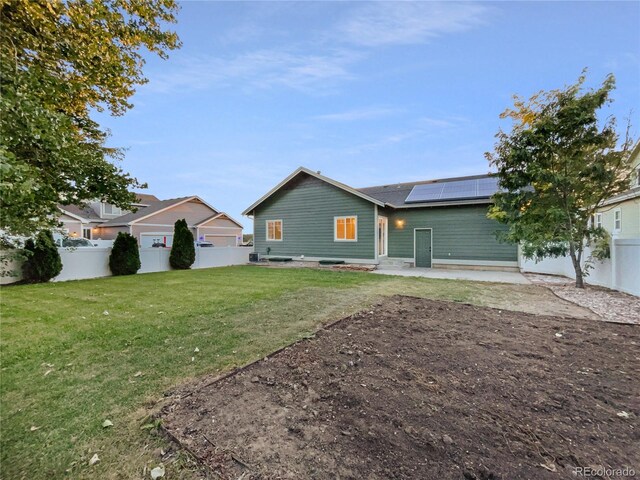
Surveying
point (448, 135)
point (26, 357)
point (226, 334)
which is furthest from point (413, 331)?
point (448, 135)

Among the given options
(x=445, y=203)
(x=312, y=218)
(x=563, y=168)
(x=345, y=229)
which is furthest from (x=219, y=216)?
(x=563, y=168)

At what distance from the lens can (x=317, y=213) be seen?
48.2 feet

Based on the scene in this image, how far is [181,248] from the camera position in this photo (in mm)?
13383

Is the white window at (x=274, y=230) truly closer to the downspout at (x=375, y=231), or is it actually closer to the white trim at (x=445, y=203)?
the downspout at (x=375, y=231)

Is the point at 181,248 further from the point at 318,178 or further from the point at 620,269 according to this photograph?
the point at 620,269

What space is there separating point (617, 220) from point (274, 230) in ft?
58.1

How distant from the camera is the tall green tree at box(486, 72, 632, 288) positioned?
7.32 m

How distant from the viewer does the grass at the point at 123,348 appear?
6.26 ft

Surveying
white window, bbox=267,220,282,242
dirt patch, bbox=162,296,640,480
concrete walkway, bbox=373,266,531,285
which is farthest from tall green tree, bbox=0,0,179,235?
concrete walkway, bbox=373,266,531,285

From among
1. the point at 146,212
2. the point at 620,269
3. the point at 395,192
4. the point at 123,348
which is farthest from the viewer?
the point at 146,212

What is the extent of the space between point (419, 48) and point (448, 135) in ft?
24.2

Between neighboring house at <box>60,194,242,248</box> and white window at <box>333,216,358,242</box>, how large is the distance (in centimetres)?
1647

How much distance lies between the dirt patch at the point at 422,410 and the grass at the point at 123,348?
38cm

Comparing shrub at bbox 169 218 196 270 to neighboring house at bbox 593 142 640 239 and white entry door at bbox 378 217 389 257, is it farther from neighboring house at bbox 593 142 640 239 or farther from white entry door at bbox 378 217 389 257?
neighboring house at bbox 593 142 640 239
